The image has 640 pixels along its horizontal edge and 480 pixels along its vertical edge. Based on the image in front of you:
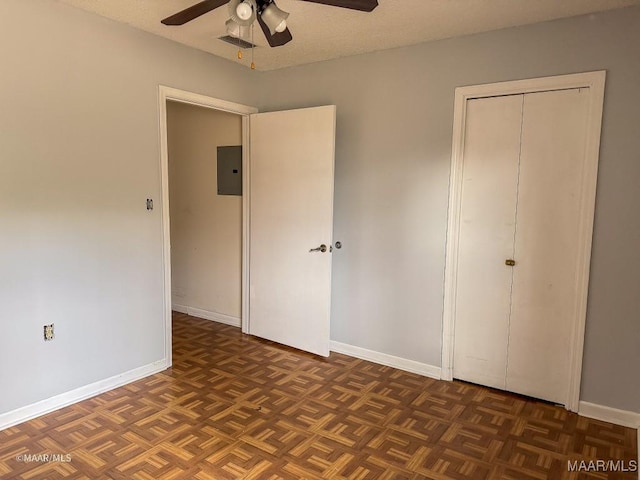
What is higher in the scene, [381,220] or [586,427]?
[381,220]

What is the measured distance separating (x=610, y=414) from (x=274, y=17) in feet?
9.58

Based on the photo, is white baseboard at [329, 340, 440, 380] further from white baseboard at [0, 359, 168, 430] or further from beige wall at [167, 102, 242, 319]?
white baseboard at [0, 359, 168, 430]

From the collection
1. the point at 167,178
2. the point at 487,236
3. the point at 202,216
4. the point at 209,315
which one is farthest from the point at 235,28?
the point at 209,315

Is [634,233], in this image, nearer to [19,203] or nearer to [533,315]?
[533,315]

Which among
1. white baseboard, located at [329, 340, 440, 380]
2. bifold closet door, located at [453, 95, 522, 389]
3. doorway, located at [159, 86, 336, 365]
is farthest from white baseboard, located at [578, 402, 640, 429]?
doorway, located at [159, 86, 336, 365]

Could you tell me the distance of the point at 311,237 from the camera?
3619mm

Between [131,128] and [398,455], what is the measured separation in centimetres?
263

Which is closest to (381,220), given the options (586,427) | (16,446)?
(586,427)

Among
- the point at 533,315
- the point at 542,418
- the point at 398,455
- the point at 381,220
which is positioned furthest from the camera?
the point at 381,220

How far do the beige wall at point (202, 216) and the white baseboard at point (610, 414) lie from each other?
2.97 m

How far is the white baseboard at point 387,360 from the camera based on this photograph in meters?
3.33

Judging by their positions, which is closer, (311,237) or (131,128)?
(131,128)

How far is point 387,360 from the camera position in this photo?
353cm

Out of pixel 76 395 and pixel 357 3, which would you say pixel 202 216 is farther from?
pixel 357 3
